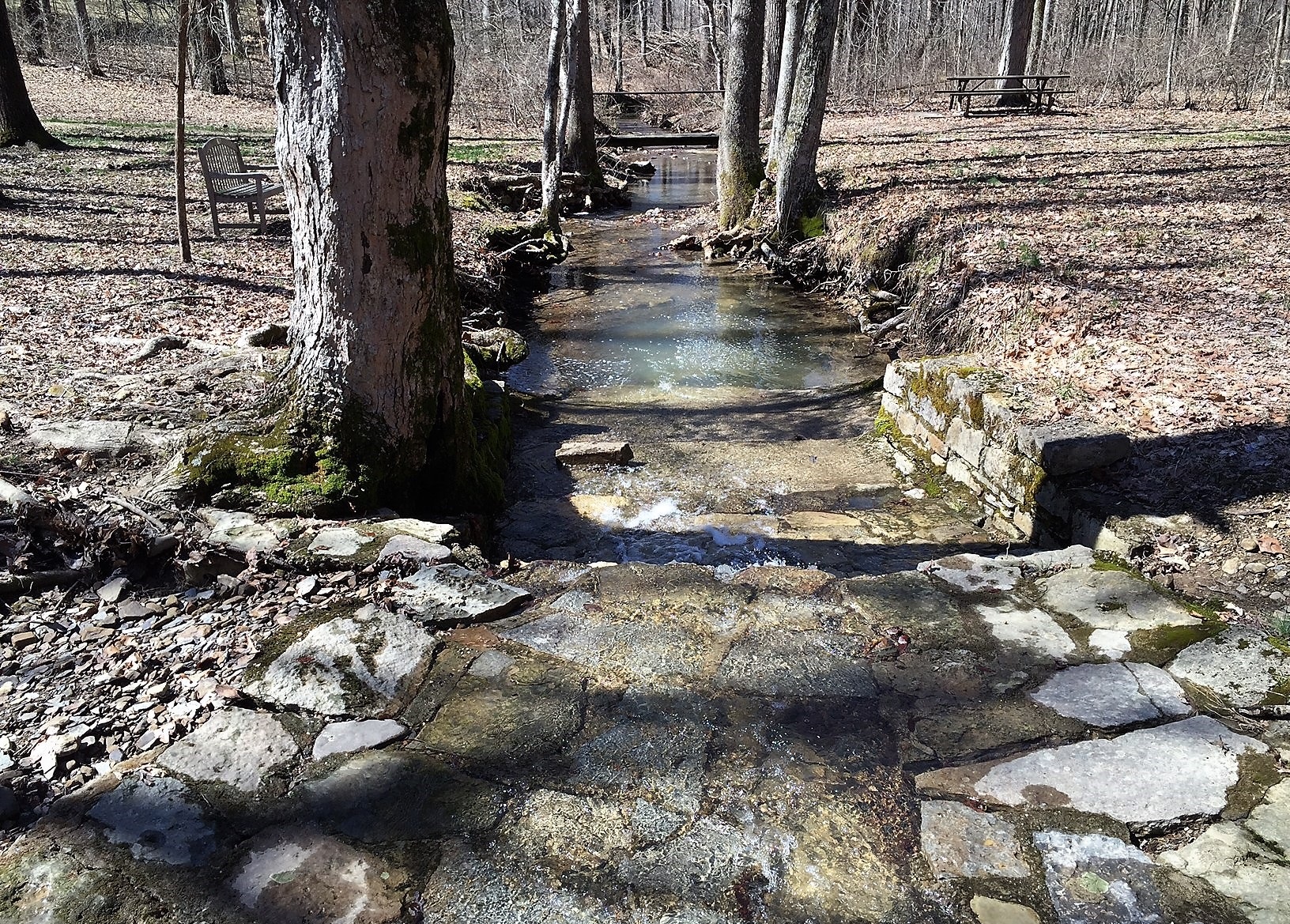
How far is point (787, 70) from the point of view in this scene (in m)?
13.9

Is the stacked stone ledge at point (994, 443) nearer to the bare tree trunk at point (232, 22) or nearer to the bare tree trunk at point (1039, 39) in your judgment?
the bare tree trunk at point (232, 22)

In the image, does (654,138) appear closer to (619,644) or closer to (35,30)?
(35,30)

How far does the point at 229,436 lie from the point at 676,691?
109 inches

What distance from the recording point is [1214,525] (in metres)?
3.99

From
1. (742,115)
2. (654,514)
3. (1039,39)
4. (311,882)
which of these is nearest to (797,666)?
(311,882)

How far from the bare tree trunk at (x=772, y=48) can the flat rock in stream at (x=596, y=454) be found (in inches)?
575

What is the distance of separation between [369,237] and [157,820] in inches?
103

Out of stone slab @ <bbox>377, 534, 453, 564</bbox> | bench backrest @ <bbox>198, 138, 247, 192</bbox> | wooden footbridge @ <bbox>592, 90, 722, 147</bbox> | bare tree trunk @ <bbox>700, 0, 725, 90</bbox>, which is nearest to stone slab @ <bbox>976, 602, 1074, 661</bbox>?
stone slab @ <bbox>377, 534, 453, 564</bbox>

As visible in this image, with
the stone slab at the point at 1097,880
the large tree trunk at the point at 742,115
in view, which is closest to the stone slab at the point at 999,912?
the stone slab at the point at 1097,880

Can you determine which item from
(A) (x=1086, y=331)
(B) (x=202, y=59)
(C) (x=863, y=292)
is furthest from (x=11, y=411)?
(B) (x=202, y=59)

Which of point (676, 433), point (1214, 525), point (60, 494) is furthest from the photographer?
point (676, 433)

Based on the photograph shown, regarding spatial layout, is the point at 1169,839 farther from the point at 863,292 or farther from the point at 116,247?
the point at 116,247

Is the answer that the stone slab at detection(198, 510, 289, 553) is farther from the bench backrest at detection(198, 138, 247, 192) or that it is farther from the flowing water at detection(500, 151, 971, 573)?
the bench backrest at detection(198, 138, 247, 192)

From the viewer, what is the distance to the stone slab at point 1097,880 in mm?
2000
